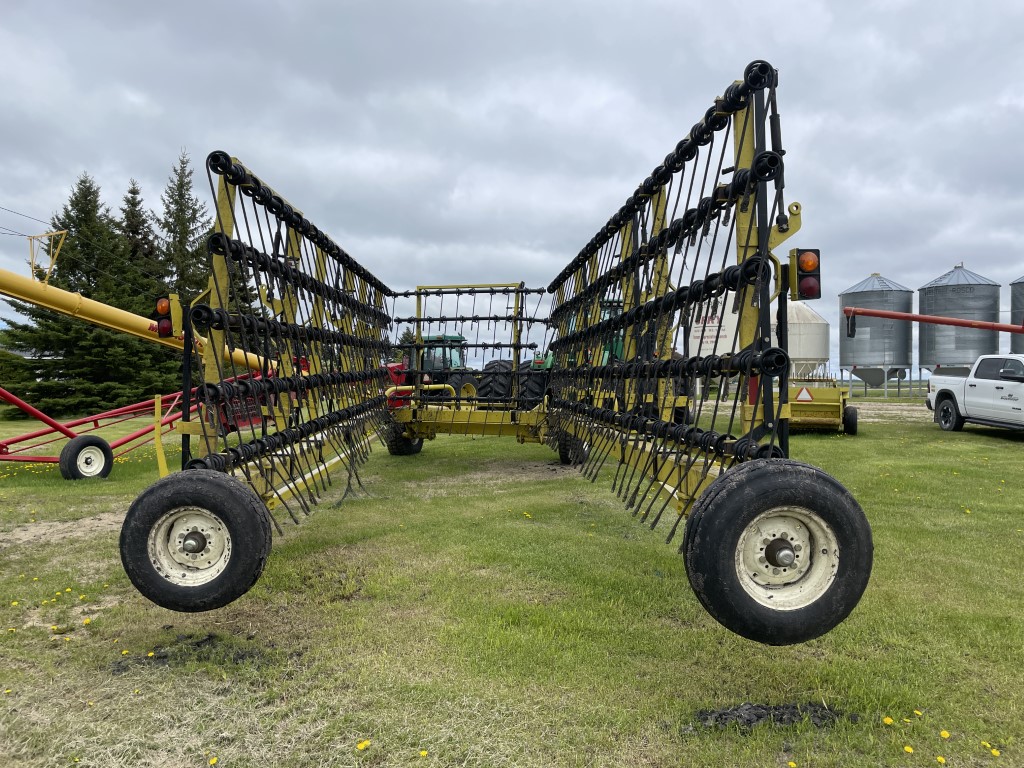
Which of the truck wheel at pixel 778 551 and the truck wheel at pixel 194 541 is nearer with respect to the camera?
the truck wheel at pixel 778 551

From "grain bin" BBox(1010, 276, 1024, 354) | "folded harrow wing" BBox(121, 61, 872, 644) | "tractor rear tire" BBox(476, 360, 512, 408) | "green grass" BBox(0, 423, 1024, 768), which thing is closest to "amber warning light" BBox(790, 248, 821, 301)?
"folded harrow wing" BBox(121, 61, 872, 644)

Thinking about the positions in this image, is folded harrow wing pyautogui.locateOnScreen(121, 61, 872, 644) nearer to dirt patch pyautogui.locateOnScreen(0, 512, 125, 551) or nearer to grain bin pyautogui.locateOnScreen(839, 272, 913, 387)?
dirt patch pyautogui.locateOnScreen(0, 512, 125, 551)

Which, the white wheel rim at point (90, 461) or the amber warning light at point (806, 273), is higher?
the amber warning light at point (806, 273)

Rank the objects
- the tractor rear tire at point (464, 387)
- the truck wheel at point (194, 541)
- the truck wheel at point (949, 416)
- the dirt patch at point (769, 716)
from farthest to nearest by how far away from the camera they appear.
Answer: the truck wheel at point (949, 416) < the tractor rear tire at point (464, 387) < the truck wheel at point (194, 541) < the dirt patch at point (769, 716)

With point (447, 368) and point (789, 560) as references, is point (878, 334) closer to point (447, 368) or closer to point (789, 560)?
point (447, 368)

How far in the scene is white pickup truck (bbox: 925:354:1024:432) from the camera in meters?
12.1

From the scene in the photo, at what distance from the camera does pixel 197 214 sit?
1393 inches

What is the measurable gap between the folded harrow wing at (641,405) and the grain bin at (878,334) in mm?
20695

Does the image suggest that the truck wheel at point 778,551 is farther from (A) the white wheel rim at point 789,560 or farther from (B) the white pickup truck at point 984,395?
(B) the white pickup truck at point 984,395

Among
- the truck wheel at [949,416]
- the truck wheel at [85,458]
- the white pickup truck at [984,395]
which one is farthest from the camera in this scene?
the truck wheel at [949,416]

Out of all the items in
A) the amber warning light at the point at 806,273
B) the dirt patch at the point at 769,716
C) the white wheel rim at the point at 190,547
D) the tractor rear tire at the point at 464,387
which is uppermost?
the amber warning light at the point at 806,273

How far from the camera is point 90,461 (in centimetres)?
820

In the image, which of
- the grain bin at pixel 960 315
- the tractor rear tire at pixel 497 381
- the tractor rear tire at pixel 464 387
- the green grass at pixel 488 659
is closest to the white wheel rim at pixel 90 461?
the green grass at pixel 488 659

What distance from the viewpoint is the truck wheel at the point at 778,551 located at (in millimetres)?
2287
